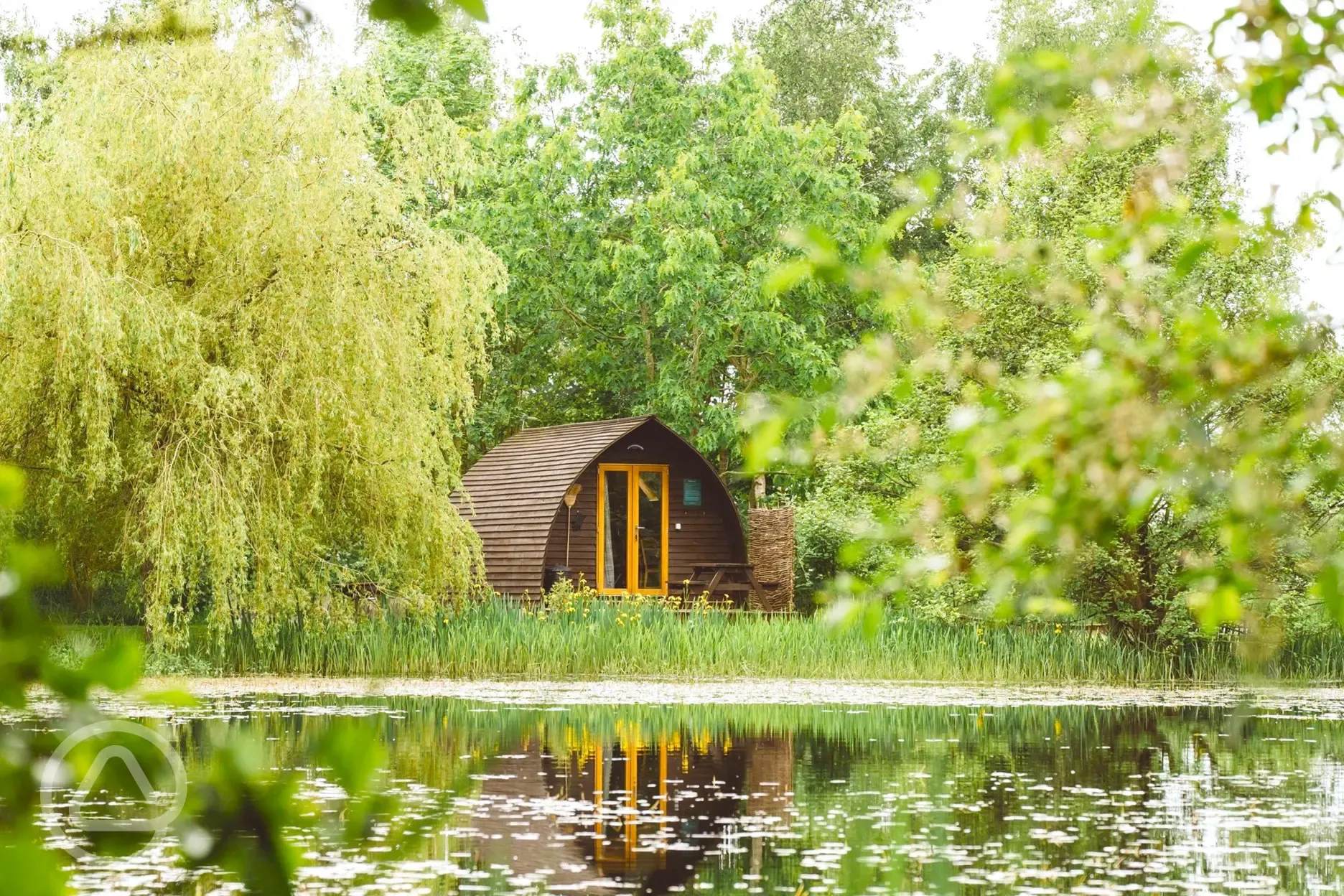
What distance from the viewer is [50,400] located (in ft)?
54.6

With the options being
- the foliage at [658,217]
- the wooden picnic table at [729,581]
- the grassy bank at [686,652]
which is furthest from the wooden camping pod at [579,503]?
the grassy bank at [686,652]

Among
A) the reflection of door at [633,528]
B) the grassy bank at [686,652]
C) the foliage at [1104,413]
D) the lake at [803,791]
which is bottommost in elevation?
the lake at [803,791]

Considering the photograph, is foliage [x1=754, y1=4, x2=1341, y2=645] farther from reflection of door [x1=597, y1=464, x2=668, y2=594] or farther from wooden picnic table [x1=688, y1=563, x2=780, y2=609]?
reflection of door [x1=597, y1=464, x2=668, y2=594]

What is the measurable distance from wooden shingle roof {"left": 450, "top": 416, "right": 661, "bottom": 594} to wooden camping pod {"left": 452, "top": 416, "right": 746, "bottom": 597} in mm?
19

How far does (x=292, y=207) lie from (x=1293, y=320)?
15.4 metres

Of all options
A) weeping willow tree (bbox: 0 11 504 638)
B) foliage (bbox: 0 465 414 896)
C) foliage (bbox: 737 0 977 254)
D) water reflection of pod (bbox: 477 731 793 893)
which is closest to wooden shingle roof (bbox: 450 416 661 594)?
weeping willow tree (bbox: 0 11 504 638)

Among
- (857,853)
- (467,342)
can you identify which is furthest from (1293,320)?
(467,342)

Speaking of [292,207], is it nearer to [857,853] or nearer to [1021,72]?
[857,853]

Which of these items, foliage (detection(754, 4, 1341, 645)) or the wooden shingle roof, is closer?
foliage (detection(754, 4, 1341, 645))

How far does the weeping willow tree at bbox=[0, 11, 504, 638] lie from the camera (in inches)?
630

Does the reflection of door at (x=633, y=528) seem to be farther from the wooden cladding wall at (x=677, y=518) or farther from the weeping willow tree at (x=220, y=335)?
the weeping willow tree at (x=220, y=335)

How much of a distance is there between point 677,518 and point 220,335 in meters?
11.8

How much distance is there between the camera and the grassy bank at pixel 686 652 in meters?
19.1

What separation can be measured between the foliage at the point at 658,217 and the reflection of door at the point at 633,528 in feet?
4.46
